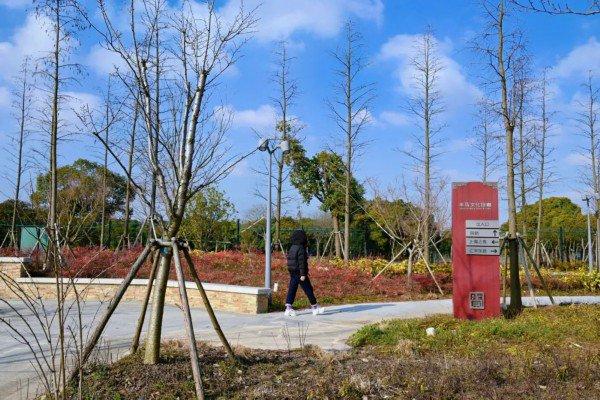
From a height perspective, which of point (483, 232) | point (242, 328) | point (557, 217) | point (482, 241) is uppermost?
point (557, 217)

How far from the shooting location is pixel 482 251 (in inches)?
360

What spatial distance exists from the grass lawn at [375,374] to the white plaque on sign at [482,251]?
2.45 m

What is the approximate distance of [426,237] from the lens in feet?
58.7

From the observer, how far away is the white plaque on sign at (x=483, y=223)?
9076 millimetres

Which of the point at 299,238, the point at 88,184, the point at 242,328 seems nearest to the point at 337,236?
the point at 88,184

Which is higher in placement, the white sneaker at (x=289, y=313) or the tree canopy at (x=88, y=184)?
the tree canopy at (x=88, y=184)

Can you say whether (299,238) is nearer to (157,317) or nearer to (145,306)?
(145,306)

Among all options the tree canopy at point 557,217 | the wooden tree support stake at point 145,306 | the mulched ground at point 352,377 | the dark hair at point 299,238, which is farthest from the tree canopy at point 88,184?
the tree canopy at point 557,217

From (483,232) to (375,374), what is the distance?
4785mm

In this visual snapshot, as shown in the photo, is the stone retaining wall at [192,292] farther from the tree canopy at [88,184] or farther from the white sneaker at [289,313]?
the tree canopy at [88,184]

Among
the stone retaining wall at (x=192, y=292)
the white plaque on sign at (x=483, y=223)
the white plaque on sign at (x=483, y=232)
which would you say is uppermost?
the white plaque on sign at (x=483, y=223)

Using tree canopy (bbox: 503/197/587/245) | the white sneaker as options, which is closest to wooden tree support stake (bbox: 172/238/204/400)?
the white sneaker

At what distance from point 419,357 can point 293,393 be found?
1912 millimetres

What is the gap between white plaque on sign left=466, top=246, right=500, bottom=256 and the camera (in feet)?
29.9
